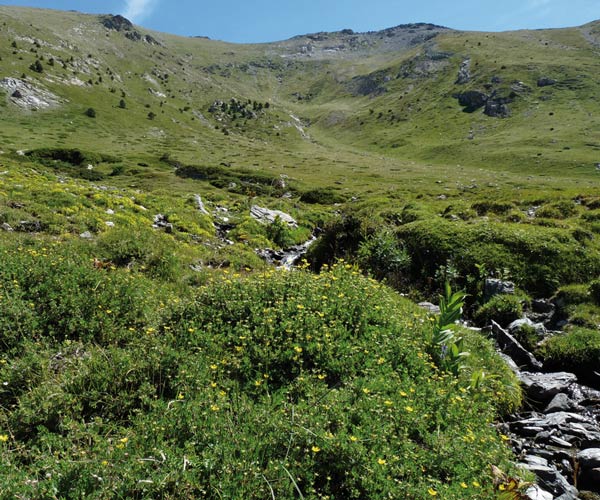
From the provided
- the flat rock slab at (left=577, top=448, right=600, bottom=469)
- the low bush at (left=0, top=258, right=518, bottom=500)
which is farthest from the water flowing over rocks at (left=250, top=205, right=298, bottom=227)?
the flat rock slab at (left=577, top=448, right=600, bottom=469)

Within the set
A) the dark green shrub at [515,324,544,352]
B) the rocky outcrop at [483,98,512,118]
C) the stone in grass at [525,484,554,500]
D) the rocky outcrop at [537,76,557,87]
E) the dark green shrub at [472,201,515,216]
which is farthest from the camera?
the rocky outcrop at [537,76,557,87]

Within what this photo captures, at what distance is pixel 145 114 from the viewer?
166 m

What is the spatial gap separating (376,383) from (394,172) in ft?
309

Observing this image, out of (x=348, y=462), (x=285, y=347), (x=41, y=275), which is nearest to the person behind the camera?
(x=348, y=462)

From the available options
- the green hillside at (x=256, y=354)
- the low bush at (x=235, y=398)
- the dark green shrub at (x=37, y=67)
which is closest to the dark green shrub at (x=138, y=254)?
the green hillside at (x=256, y=354)

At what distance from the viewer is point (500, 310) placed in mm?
12289

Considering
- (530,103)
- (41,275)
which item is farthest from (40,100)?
(530,103)

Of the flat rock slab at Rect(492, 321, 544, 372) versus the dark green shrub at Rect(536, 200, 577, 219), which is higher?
the dark green shrub at Rect(536, 200, 577, 219)

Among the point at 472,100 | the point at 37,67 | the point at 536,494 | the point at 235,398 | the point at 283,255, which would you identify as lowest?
the point at 536,494

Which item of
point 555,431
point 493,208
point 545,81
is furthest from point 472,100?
point 555,431

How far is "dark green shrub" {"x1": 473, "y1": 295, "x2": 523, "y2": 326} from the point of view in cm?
1218

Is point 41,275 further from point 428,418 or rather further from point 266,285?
point 428,418

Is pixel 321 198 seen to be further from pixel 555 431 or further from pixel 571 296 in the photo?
pixel 555 431

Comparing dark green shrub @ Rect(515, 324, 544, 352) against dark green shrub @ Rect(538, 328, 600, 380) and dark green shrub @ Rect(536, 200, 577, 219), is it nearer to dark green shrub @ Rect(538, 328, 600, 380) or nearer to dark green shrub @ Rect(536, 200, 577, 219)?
dark green shrub @ Rect(538, 328, 600, 380)
